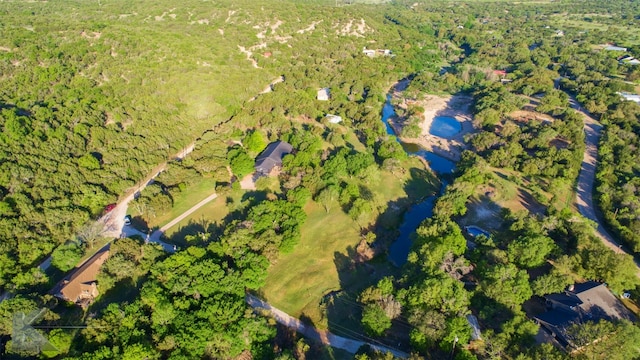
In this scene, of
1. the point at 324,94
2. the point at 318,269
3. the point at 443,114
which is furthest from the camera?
the point at 324,94

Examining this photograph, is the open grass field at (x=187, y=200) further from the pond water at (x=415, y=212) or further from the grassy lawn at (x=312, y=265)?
the pond water at (x=415, y=212)

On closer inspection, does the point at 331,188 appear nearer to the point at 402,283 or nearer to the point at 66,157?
the point at 402,283

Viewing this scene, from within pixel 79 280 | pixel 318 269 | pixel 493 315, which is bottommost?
pixel 318 269

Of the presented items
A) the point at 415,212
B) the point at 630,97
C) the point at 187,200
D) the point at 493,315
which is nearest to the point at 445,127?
the point at 415,212

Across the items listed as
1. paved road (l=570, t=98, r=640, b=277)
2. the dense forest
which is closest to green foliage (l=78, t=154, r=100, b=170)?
the dense forest

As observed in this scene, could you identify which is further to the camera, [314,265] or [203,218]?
[203,218]

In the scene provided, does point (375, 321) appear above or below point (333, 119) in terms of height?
below

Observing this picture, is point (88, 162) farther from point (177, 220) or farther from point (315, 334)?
point (315, 334)

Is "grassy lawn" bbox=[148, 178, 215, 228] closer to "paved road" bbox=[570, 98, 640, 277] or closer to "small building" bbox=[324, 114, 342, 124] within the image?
"small building" bbox=[324, 114, 342, 124]
